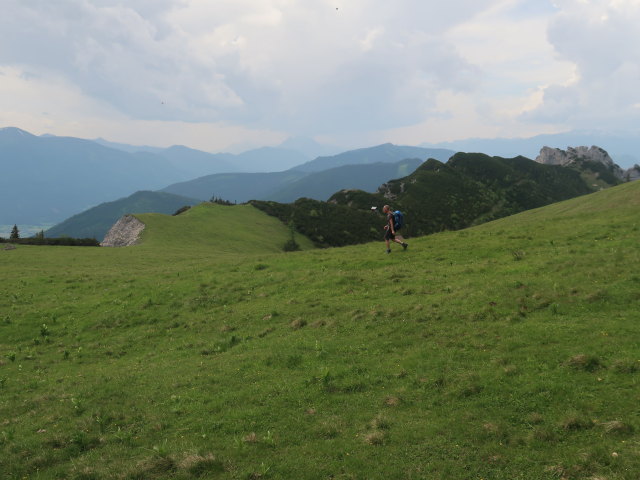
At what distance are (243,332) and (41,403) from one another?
7831mm

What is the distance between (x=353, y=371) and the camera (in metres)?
12.5

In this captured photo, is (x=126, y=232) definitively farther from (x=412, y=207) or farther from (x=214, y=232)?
(x=412, y=207)

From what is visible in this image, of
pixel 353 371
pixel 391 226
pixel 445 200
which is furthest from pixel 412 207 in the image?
pixel 353 371

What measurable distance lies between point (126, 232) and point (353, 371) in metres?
75.9

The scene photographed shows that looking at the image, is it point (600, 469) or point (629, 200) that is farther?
point (629, 200)

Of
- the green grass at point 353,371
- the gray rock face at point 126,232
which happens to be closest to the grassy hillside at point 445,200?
the gray rock face at point 126,232

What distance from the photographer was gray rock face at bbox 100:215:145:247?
7083 cm

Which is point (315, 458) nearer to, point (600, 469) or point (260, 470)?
point (260, 470)

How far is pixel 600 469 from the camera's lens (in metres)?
7.01

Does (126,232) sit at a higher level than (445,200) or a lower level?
lower

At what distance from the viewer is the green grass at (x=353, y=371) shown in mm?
8500

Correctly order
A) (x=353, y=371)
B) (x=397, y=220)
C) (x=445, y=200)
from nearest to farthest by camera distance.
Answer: (x=353, y=371)
(x=397, y=220)
(x=445, y=200)

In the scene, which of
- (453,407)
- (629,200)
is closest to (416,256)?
(453,407)

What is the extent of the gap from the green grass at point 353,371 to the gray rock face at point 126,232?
4651 centimetres
